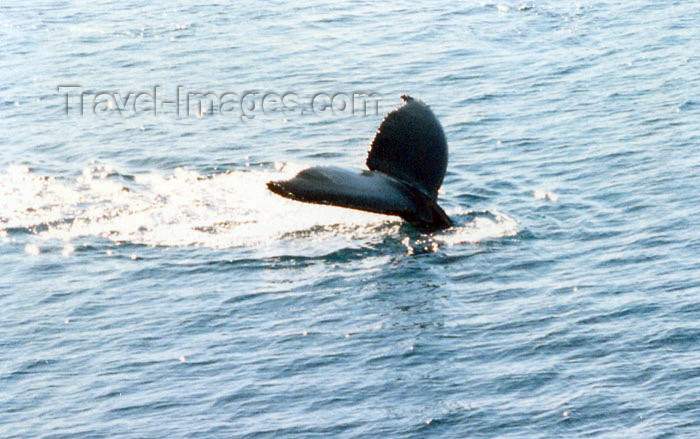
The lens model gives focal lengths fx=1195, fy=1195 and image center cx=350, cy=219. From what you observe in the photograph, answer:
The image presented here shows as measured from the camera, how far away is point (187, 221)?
66.9 feet

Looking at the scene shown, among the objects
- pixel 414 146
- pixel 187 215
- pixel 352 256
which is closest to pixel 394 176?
pixel 414 146

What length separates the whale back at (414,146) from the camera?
1877cm

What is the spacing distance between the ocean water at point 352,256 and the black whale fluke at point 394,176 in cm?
65

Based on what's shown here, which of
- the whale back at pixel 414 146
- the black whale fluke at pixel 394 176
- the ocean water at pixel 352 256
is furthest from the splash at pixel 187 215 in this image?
the whale back at pixel 414 146

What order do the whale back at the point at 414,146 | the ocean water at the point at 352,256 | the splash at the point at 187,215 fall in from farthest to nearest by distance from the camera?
1. the splash at the point at 187,215
2. the whale back at the point at 414,146
3. the ocean water at the point at 352,256

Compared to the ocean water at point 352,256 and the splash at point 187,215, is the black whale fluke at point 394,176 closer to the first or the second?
the splash at point 187,215

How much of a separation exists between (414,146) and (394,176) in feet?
2.01

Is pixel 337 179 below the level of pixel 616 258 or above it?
above

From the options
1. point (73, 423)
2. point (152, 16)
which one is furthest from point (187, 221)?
point (152, 16)

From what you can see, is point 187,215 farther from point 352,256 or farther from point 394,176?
point 394,176

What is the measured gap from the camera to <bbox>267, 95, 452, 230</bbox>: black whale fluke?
18.6 meters

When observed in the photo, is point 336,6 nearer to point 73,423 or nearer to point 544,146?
point 544,146

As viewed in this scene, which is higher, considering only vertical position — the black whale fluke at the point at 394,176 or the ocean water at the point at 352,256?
the black whale fluke at the point at 394,176

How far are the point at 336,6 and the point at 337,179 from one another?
24.2 meters
